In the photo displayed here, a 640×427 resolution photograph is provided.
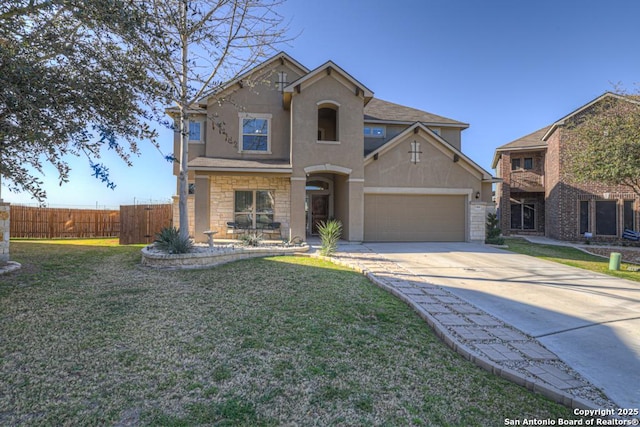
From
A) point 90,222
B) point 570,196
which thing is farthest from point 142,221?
point 570,196

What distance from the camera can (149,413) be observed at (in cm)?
263

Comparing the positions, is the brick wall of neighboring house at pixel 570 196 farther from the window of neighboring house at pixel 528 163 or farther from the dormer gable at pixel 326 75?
the dormer gable at pixel 326 75

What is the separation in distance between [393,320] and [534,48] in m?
16.7

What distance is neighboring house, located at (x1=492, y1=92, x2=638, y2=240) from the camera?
57.5ft

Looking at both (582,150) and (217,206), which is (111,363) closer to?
(217,206)

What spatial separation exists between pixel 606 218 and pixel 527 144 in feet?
22.2

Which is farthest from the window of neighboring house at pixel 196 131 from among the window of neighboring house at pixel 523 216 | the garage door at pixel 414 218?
the window of neighboring house at pixel 523 216

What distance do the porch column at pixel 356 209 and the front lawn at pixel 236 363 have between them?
7.40m

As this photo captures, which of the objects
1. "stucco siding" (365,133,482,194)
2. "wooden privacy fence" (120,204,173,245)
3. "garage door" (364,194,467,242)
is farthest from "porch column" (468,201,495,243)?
"wooden privacy fence" (120,204,173,245)

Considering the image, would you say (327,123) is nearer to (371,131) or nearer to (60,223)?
(371,131)

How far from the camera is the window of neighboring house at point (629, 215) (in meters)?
17.2

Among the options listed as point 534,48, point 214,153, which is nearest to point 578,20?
point 534,48

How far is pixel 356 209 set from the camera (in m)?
13.7

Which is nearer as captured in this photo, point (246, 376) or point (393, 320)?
point (246, 376)
